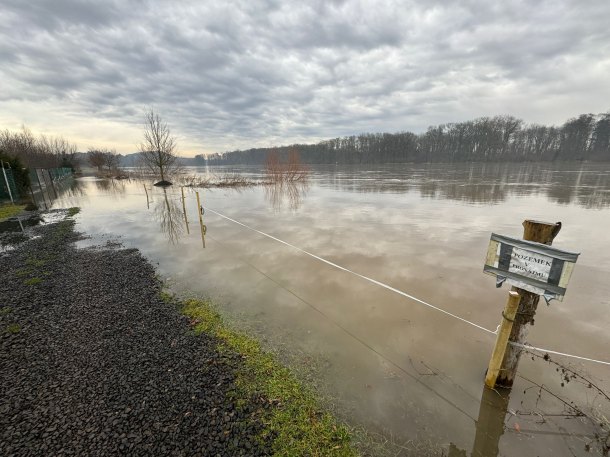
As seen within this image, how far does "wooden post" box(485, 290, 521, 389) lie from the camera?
3.16 metres

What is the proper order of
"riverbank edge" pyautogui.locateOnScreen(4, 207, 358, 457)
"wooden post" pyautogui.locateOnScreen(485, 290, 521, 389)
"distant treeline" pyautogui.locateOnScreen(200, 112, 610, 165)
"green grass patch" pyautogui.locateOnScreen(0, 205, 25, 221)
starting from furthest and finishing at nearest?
"distant treeline" pyautogui.locateOnScreen(200, 112, 610, 165)
"green grass patch" pyautogui.locateOnScreen(0, 205, 25, 221)
"wooden post" pyautogui.locateOnScreen(485, 290, 521, 389)
"riverbank edge" pyautogui.locateOnScreen(4, 207, 358, 457)

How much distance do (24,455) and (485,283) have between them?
8.39 meters

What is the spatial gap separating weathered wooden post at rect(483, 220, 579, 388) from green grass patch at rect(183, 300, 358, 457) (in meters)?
2.35

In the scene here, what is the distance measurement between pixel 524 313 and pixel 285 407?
3.13 m

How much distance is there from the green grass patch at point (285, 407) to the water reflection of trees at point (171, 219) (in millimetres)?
7334

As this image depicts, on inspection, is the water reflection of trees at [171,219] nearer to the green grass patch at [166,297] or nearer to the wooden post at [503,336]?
the green grass patch at [166,297]

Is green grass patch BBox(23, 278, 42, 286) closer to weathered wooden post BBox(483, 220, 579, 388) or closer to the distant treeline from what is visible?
weathered wooden post BBox(483, 220, 579, 388)

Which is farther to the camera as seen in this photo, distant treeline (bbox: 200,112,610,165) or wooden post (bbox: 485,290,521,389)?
distant treeline (bbox: 200,112,610,165)

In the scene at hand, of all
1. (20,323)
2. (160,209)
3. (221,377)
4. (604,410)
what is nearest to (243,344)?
(221,377)

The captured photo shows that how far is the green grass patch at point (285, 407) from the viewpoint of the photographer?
289 cm

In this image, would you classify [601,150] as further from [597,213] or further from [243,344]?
[243,344]

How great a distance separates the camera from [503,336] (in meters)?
3.34

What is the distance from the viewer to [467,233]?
10.7m

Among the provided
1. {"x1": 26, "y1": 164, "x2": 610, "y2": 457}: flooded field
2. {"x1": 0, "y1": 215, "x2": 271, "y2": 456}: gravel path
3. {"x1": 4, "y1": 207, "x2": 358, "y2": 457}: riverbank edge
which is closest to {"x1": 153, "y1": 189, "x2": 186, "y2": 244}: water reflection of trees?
{"x1": 26, "y1": 164, "x2": 610, "y2": 457}: flooded field
